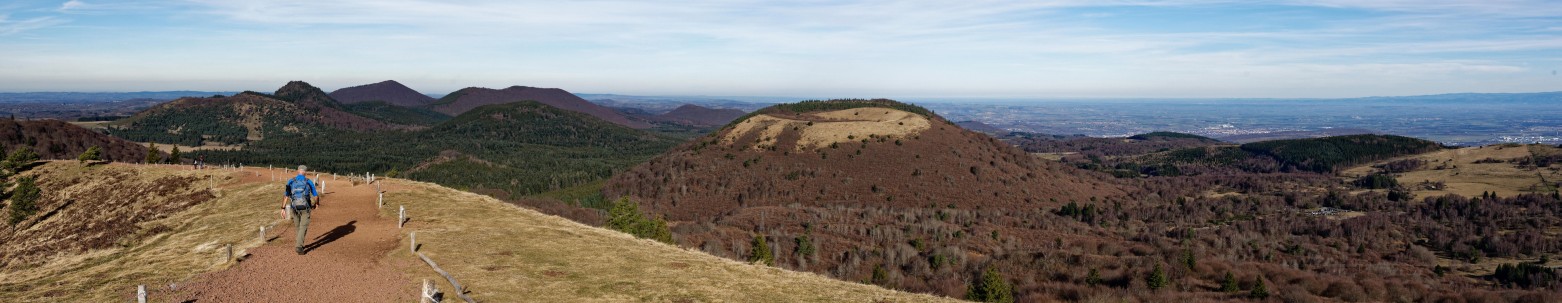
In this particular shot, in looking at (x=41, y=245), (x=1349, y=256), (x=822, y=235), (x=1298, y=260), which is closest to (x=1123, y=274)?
(x=822, y=235)

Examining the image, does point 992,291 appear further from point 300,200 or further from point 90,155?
point 90,155

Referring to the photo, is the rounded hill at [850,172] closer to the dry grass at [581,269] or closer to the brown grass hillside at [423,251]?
the brown grass hillside at [423,251]

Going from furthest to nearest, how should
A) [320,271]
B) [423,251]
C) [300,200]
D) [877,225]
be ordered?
[877,225], [423,251], [300,200], [320,271]

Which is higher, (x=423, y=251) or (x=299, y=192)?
(x=299, y=192)

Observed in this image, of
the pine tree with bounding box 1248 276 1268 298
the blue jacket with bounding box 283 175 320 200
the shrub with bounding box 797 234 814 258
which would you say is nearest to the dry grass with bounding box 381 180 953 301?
the blue jacket with bounding box 283 175 320 200

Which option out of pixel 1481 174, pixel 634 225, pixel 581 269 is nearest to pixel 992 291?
pixel 581 269

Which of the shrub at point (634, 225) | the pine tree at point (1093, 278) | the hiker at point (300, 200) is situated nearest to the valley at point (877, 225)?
the shrub at point (634, 225)

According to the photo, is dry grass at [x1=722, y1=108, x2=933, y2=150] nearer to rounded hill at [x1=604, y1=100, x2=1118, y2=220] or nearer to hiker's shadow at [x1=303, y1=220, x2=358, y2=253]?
rounded hill at [x1=604, y1=100, x2=1118, y2=220]

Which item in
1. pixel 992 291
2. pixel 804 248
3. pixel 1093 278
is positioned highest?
pixel 992 291
